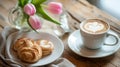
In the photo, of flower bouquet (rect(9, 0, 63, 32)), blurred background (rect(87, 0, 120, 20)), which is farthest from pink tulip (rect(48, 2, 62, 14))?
blurred background (rect(87, 0, 120, 20))

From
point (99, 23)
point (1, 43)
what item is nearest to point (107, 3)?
point (99, 23)

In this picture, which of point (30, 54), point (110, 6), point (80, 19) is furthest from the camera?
point (110, 6)

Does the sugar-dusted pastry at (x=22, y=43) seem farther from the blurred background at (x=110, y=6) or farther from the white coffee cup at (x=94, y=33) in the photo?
the blurred background at (x=110, y=6)

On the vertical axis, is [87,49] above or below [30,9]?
below

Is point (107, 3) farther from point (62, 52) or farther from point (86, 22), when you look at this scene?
point (62, 52)

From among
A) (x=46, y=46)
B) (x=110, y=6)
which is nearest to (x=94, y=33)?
(x=46, y=46)

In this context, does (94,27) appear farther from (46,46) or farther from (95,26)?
(46,46)

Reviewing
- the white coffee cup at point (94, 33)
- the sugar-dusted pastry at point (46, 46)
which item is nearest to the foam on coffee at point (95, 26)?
the white coffee cup at point (94, 33)
